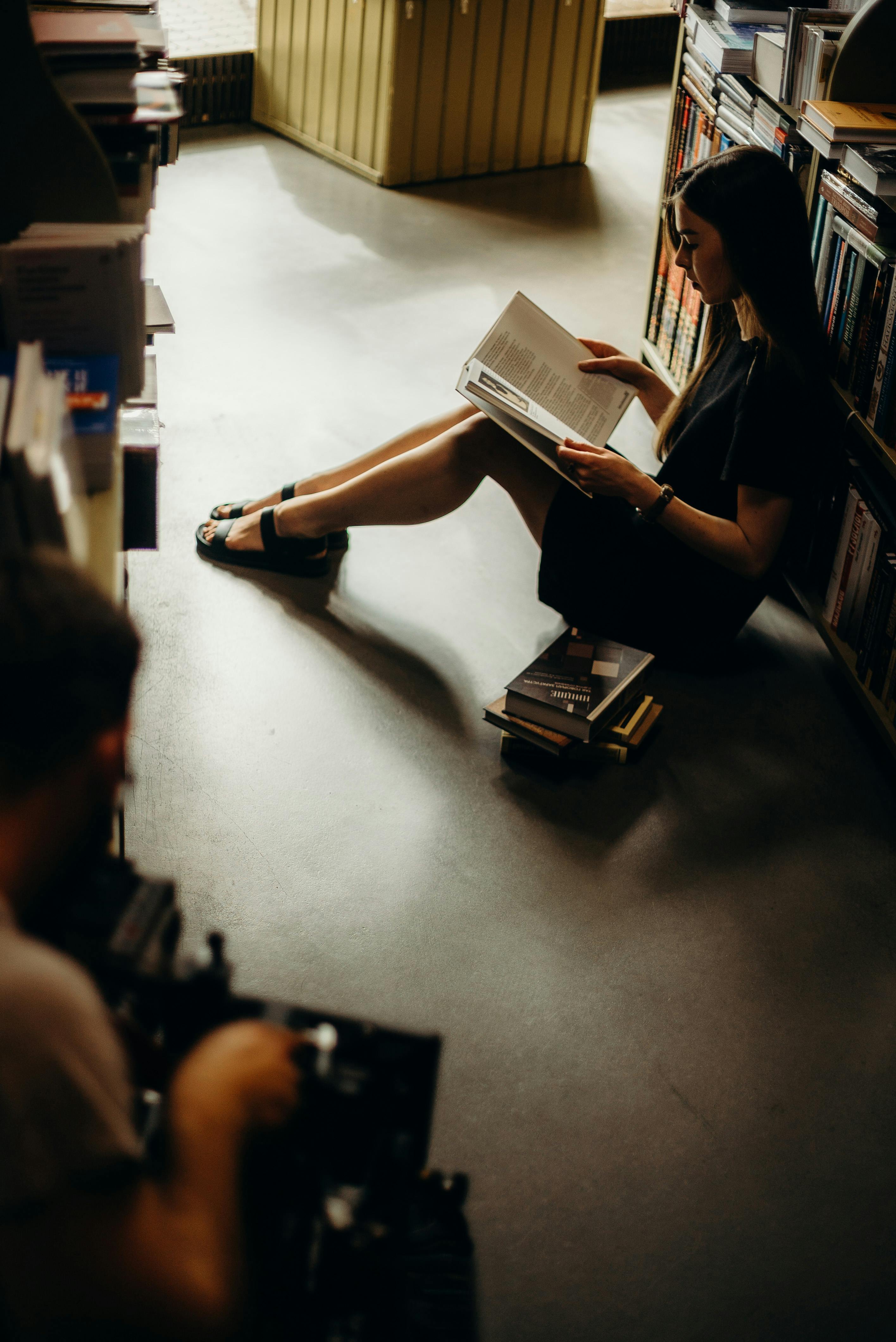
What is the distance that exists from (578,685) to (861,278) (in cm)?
87

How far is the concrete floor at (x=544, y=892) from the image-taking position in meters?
1.41

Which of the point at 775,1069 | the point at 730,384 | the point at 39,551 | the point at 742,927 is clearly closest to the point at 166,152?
the point at 730,384

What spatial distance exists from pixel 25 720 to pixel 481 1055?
997 millimetres

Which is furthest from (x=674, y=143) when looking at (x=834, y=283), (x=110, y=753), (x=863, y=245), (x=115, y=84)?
(x=110, y=753)

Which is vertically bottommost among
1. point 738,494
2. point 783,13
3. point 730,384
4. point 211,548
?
point 211,548

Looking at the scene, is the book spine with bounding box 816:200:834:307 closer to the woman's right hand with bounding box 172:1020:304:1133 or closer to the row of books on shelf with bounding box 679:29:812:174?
the row of books on shelf with bounding box 679:29:812:174

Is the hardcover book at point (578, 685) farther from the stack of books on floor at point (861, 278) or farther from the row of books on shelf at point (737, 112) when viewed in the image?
the row of books on shelf at point (737, 112)

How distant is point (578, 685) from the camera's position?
2.07m

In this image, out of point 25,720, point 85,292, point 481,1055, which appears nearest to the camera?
point 25,720

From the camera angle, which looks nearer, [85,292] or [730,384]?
[85,292]

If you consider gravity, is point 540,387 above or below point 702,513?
above

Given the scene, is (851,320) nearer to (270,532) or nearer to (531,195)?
(270,532)

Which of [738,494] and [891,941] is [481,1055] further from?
[738,494]

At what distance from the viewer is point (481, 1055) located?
1.60 metres
